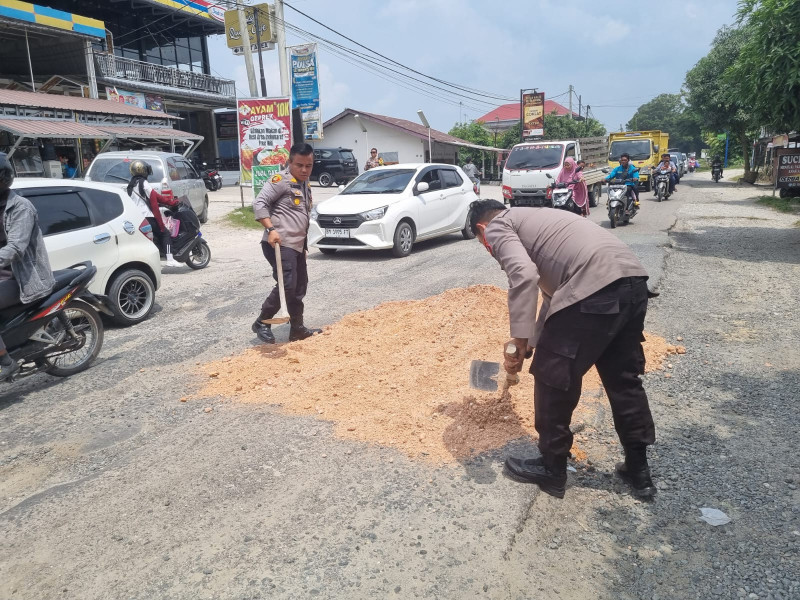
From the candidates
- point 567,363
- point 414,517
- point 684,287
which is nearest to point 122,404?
point 414,517

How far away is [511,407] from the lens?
4.03 metres

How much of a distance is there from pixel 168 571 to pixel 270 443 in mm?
1192

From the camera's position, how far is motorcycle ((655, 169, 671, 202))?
69.4 ft

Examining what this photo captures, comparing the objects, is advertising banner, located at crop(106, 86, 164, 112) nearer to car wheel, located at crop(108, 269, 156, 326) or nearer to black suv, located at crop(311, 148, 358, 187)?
black suv, located at crop(311, 148, 358, 187)

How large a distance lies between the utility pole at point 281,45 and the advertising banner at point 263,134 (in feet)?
8.93

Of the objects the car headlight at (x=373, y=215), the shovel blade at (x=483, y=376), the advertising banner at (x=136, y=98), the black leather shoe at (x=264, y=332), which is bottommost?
the black leather shoe at (x=264, y=332)

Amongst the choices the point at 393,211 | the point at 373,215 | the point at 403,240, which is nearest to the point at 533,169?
the point at 403,240

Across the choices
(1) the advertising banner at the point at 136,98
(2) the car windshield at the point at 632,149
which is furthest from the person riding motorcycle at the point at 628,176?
(1) the advertising banner at the point at 136,98

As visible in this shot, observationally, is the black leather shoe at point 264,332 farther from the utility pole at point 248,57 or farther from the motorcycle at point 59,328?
the utility pole at point 248,57

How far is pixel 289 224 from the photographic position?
5.52 m

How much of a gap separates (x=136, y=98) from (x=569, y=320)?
28.2 meters

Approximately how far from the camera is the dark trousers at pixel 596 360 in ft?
9.11

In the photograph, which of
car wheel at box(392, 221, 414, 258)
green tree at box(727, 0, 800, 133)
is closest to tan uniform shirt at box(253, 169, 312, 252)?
car wheel at box(392, 221, 414, 258)

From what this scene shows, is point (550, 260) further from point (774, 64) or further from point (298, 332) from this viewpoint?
point (774, 64)
